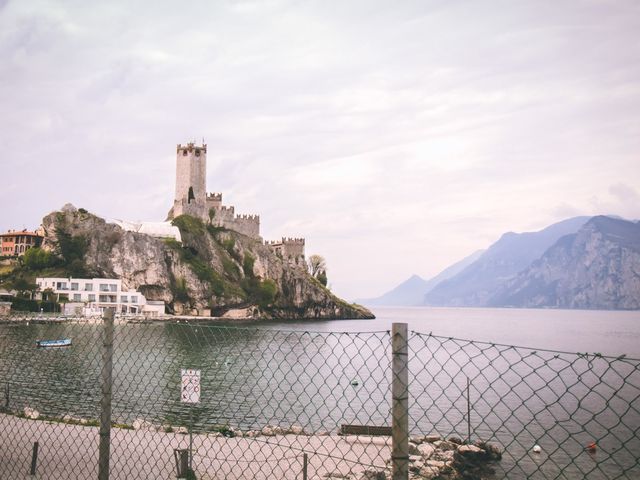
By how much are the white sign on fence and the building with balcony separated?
15329 cm

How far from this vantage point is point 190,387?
40.7 ft

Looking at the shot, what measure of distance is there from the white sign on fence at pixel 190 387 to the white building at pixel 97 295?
10802cm

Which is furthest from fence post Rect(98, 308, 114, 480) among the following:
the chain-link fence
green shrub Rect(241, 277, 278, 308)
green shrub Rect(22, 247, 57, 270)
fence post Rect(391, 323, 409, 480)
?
green shrub Rect(241, 277, 278, 308)

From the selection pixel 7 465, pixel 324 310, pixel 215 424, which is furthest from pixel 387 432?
pixel 324 310

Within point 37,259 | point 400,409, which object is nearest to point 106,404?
point 400,409

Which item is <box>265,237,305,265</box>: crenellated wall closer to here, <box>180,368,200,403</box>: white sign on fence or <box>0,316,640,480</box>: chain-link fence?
<box>0,316,640,480</box>: chain-link fence

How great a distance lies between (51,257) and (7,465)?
5161 inches

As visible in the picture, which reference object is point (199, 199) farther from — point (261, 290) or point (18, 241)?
point (18, 241)

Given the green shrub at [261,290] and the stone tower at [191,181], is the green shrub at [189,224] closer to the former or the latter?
the stone tower at [191,181]

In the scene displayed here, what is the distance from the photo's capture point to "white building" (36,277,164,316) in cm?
11994

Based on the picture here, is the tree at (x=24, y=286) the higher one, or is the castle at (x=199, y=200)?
the castle at (x=199, y=200)

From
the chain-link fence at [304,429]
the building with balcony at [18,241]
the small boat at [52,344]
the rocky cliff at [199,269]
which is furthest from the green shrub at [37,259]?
the chain-link fence at [304,429]

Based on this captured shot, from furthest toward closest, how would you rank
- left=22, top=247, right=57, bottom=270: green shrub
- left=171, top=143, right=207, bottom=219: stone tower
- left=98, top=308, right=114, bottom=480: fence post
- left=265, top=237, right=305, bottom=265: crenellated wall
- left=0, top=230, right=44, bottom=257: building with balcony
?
left=265, top=237, right=305, bottom=265: crenellated wall
left=171, top=143, right=207, bottom=219: stone tower
left=0, top=230, right=44, bottom=257: building with balcony
left=22, top=247, right=57, bottom=270: green shrub
left=98, top=308, right=114, bottom=480: fence post

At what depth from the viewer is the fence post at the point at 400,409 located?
4754mm
